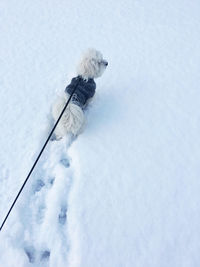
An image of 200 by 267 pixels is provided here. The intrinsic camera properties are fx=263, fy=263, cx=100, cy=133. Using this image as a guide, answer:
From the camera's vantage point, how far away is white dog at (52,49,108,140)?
2.30 metres

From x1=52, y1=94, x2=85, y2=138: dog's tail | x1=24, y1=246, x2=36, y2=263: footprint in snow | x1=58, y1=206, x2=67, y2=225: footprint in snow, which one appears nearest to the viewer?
x1=24, y1=246, x2=36, y2=263: footprint in snow

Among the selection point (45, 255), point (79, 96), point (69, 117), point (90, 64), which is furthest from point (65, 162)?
point (90, 64)

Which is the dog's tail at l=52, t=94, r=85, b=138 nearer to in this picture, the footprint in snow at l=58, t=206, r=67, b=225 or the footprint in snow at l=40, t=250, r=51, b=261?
the footprint in snow at l=58, t=206, r=67, b=225

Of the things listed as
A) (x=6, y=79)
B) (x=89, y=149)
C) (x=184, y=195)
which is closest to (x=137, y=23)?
(x=6, y=79)

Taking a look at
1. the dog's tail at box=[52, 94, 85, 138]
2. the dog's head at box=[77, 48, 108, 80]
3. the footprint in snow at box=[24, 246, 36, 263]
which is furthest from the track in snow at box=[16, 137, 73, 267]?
the dog's head at box=[77, 48, 108, 80]

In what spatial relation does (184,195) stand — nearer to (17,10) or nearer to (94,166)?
(94,166)

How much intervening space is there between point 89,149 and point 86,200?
50 centimetres

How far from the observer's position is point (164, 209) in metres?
2.12

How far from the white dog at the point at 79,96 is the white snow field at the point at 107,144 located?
0.66 feet

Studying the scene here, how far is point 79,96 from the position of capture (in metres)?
2.46

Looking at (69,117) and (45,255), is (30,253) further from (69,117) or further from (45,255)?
(69,117)

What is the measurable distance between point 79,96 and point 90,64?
32cm

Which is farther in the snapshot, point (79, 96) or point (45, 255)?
point (79, 96)

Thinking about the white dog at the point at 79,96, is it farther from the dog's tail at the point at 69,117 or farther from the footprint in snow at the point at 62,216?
the footprint in snow at the point at 62,216
